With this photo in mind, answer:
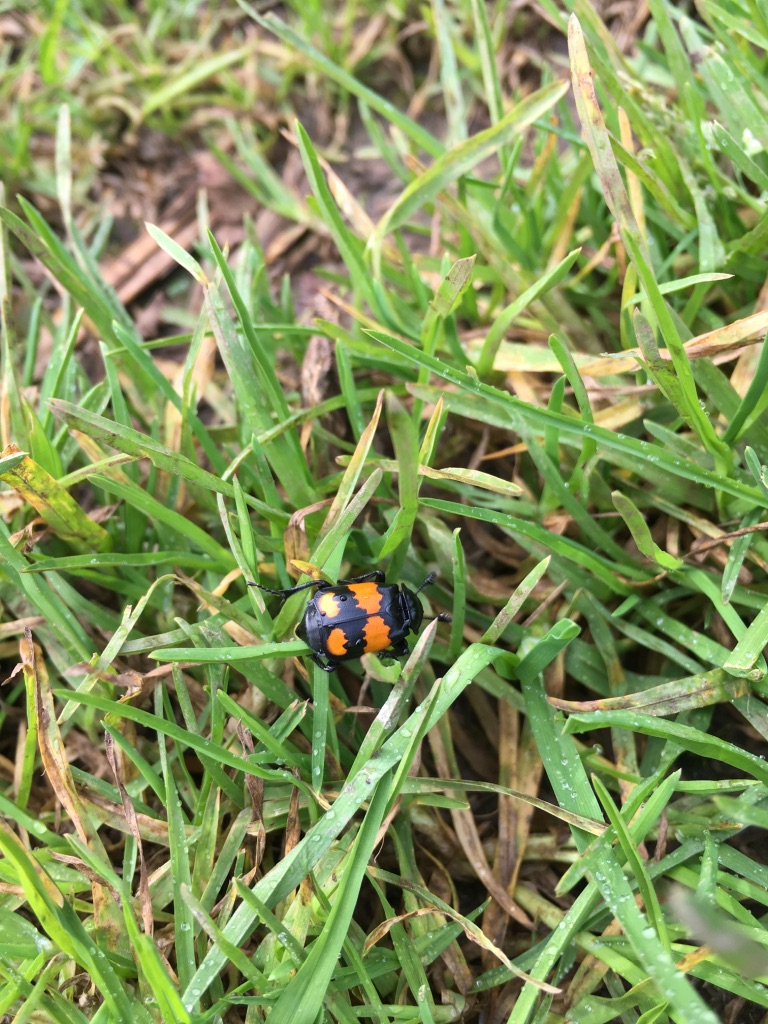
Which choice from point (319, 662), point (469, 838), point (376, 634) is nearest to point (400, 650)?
point (376, 634)

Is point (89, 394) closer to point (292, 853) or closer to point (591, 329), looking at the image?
point (292, 853)

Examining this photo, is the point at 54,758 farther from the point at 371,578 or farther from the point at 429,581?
the point at 429,581

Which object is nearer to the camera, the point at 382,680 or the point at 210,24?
Result: the point at 382,680

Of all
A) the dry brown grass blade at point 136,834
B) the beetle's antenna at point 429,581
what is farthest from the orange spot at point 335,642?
the dry brown grass blade at point 136,834

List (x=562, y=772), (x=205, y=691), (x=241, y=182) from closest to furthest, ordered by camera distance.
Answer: (x=562, y=772), (x=205, y=691), (x=241, y=182)

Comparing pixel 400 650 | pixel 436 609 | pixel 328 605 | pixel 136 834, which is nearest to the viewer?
pixel 136 834

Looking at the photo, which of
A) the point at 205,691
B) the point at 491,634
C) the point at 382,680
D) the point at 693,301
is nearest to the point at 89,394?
the point at 205,691
